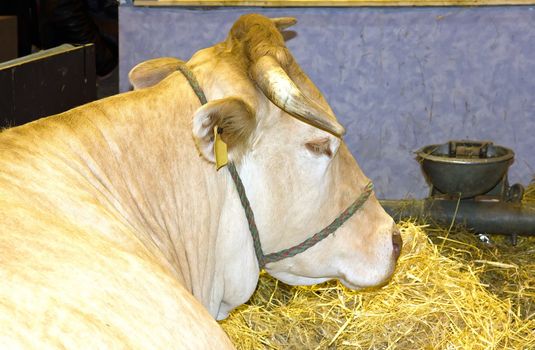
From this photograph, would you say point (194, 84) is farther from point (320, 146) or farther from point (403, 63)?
point (403, 63)

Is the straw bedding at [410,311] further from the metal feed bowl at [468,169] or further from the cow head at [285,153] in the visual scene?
the cow head at [285,153]

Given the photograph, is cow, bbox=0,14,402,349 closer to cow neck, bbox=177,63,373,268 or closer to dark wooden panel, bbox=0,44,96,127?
cow neck, bbox=177,63,373,268

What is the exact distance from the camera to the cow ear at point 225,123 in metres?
2.34

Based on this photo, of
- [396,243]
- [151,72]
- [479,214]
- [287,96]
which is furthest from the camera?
[479,214]

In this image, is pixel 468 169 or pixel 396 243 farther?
pixel 468 169

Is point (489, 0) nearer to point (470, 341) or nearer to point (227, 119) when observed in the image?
point (470, 341)

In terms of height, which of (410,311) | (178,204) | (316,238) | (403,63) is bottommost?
(410,311)

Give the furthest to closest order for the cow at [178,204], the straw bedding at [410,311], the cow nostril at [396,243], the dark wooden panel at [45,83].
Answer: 1. the straw bedding at [410,311]
2. the dark wooden panel at [45,83]
3. the cow nostril at [396,243]
4. the cow at [178,204]

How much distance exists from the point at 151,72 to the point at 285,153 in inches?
19.9

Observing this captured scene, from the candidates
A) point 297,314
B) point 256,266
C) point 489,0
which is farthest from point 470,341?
point 489,0

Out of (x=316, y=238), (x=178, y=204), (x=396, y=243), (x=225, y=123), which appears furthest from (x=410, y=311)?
(x=225, y=123)

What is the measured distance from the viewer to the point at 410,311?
164 inches

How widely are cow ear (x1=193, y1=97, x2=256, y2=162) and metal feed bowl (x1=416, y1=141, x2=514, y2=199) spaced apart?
2.61 m

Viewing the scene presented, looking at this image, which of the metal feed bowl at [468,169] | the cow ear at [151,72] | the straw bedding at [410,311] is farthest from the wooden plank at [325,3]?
the cow ear at [151,72]
